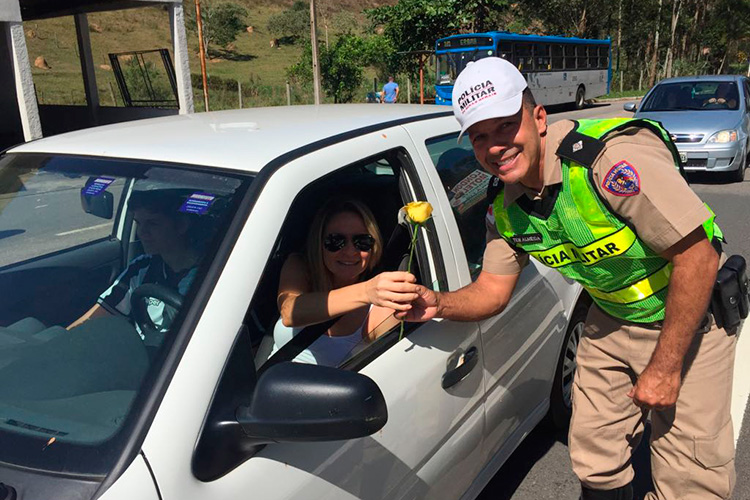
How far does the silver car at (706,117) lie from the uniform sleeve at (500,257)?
8.30m

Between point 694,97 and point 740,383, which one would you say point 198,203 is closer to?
point 740,383

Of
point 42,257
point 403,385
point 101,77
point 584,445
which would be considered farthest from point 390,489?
point 101,77

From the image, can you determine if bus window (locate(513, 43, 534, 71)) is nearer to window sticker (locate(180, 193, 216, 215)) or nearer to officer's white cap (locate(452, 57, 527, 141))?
officer's white cap (locate(452, 57, 527, 141))

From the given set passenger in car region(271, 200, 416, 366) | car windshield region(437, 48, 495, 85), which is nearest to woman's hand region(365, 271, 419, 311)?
passenger in car region(271, 200, 416, 366)

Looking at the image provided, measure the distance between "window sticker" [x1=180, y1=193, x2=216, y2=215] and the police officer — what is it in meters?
0.64

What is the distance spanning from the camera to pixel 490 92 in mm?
1845

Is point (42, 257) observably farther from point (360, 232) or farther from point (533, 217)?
point (533, 217)

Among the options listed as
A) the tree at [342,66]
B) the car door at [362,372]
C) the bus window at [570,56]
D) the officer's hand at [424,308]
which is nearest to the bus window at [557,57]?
the bus window at [570,56]

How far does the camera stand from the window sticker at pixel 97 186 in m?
1.88

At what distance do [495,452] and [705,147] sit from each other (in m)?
8.68

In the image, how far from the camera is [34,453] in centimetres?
128

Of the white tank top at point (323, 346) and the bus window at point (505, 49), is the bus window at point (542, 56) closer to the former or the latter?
the bus window at point (505, 49)

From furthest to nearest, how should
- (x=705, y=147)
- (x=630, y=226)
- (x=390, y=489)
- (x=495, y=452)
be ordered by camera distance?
(x=705, y=147) < (x=495, y=452) < (x=630, y=226) < (x=390, y=489)

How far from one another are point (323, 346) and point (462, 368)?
471 mm
